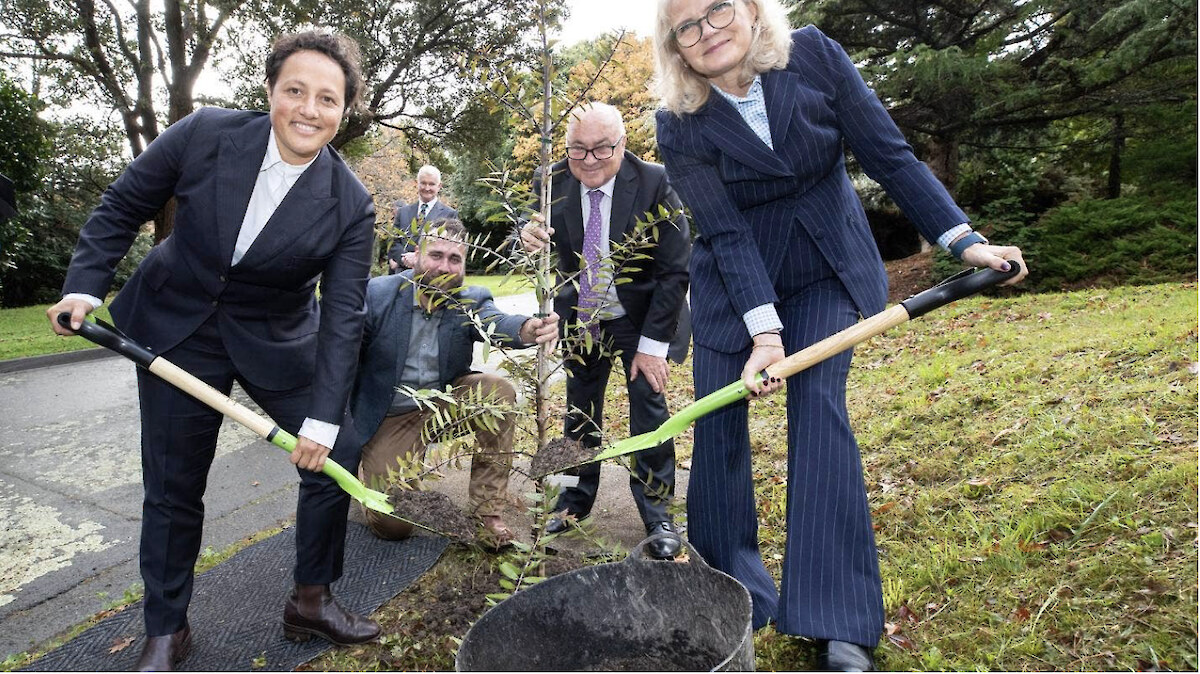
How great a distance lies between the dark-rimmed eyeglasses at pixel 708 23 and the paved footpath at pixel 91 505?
7.13 feet

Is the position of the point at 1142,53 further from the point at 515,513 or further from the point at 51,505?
the point at 51,505

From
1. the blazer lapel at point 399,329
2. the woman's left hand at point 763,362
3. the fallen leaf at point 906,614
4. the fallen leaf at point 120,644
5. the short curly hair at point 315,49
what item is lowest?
the fallen leaf at point 906,614

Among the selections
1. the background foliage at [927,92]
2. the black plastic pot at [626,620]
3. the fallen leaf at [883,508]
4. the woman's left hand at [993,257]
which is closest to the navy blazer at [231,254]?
the black plastic pot at [626,620]

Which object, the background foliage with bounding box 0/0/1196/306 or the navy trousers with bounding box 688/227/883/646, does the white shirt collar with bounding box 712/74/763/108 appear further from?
the background foliage with bounding box 0/0/1196/306

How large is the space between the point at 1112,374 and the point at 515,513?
3.37 metres

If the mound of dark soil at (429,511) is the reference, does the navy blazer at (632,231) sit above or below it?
above

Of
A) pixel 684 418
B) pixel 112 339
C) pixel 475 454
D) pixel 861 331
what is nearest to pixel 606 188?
pixel 475 454

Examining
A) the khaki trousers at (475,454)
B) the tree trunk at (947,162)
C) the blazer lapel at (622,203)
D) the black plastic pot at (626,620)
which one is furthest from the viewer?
the tree trunk at (947,162)

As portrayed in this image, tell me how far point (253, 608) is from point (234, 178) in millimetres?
1671

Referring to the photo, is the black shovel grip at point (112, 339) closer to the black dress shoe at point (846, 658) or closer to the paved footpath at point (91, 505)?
the paved footpath at point (91, 505)

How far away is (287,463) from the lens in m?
4.92

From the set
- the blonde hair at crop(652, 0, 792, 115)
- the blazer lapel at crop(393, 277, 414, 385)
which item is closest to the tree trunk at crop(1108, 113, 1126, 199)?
the blonde hair at crop(652, 0, 792, 115)

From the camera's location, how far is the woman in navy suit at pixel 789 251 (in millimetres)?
2150

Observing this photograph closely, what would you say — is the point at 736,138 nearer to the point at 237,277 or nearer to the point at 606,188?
the point at 606,188
